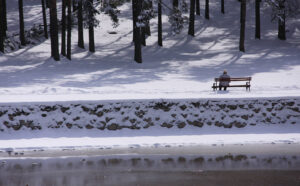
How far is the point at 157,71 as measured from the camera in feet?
83.4

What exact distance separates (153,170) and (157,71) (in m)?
16.0

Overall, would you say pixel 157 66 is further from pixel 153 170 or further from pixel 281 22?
pixel 153 170

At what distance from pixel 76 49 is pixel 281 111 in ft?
70.4

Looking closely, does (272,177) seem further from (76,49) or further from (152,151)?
(76,49)

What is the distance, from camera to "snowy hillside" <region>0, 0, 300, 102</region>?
18.1m

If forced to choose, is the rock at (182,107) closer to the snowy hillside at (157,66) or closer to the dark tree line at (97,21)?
the snowy hillside at (157,66)

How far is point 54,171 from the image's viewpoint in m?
9.83

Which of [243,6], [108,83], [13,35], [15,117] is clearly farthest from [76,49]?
[15,117]

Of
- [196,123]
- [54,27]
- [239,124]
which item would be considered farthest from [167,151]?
[54,27]

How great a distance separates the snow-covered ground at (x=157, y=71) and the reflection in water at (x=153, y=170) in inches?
66.5

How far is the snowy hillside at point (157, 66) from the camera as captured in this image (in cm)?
1812

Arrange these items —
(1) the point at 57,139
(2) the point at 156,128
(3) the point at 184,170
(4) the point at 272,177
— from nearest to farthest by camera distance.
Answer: (4) the point at 272,177, (3) the point at 184,170, (1) the point at 57,139, (2) the point at 156,128

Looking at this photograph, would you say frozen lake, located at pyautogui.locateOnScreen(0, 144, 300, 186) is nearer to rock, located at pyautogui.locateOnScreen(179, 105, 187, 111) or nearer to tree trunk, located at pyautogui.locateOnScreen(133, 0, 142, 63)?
rock, located at pyautogui.locateOnScreen(179, 105, 187, 111)

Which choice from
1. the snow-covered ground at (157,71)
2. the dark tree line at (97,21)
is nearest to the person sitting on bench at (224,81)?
the snow-covered ground at (157,71)
